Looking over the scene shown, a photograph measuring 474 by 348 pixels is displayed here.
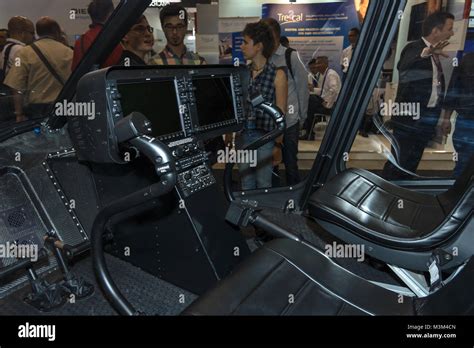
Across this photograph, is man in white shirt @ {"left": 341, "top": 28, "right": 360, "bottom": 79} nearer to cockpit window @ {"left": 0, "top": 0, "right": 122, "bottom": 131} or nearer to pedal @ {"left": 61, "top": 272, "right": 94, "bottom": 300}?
cockpit window @ {"left": 0, "top": 0, "right": 122, "bottom": 131}

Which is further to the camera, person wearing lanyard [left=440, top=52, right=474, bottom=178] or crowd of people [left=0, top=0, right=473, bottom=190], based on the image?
person wearing lanyard [left=440, top=52, right=474, bottom=178]

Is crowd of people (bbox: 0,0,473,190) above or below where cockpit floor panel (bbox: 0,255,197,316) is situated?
above

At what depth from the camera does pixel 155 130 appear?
1738 millimetres

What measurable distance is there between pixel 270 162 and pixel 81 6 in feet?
5.43

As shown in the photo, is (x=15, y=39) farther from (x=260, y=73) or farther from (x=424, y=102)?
(x=424, y=102)

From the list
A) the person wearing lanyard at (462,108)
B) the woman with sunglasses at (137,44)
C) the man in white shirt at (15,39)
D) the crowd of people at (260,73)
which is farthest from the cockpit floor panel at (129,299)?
the person wearing lanyard at (462,108)

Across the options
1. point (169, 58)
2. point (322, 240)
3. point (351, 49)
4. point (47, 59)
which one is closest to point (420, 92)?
point (351, 49)


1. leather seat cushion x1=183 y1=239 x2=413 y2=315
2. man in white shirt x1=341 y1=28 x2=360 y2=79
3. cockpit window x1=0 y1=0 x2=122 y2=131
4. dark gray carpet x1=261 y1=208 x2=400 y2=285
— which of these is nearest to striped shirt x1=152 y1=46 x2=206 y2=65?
cockpit window x1=0 y1=0 x2=122 y2=131
